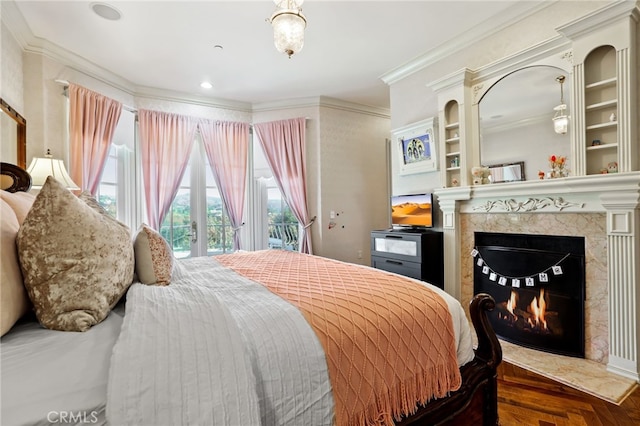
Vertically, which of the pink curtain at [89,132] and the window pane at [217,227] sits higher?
the pink curtain at [89,132]

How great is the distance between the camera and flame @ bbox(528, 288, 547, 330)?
2441 millimetres

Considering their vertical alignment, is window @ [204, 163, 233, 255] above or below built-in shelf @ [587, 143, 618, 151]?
below

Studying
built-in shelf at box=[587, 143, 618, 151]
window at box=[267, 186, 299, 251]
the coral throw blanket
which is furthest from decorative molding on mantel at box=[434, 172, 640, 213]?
window at box=[267, 186, 299, 251]

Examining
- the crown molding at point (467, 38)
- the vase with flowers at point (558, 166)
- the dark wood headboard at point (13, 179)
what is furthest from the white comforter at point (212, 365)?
the crown molding at point (467, 38)

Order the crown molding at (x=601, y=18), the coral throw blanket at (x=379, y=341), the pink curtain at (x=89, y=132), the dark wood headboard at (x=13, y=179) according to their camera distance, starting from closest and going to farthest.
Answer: the coral throw blanket at (x=379, y=341) < the dark wood headboard at (x=13, y=179) < the crown molding at (x=601, y=18) < the pink curtain at (x=89, y=132)

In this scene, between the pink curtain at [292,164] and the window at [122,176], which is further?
the pink curtain at [292,164]

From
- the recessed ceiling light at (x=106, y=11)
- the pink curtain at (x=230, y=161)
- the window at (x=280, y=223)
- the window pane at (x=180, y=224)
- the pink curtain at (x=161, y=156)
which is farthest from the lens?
the window at (x=280, y=223)

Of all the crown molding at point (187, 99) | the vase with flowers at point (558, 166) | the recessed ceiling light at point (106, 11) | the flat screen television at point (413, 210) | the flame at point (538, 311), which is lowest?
the flame at point (538, 311)

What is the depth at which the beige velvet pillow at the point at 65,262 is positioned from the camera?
90 cm

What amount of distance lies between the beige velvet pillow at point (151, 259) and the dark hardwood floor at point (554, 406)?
2.01m

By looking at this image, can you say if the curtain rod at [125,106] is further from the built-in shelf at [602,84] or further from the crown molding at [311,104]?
the built-in shelf at [602,84]

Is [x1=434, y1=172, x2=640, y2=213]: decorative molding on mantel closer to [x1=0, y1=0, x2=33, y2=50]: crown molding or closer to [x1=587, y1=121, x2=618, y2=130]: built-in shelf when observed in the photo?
[x1=587, y1=121, x2=618, y2=130]: built-in shelf

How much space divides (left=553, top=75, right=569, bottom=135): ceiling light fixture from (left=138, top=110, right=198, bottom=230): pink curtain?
4.11 metres

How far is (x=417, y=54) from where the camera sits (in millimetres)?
3375
